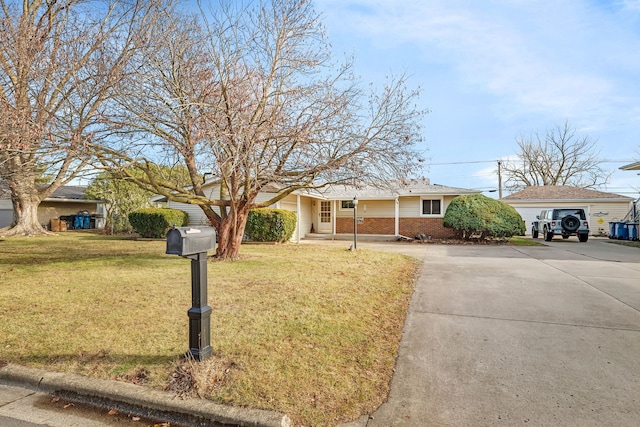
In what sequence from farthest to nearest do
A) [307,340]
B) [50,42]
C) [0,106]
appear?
[50,42], [0,106], [307,340]

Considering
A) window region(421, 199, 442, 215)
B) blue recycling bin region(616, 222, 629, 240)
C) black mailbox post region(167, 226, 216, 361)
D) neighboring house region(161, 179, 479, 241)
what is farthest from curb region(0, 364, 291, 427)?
blue recycling bin region(616, 222, 629, 240)

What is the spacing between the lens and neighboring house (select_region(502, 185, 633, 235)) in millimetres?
23984

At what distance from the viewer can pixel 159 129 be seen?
320 inches

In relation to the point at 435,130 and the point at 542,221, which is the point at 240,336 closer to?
the point at 435,130

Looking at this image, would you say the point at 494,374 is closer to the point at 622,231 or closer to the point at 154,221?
the point at 154,221

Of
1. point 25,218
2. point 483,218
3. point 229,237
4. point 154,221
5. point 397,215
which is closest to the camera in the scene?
point 229,237

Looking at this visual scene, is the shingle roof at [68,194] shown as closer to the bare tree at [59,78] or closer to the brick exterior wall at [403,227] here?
the brick exterior wall at [403,227]

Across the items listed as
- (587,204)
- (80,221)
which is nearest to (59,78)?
(80,221)

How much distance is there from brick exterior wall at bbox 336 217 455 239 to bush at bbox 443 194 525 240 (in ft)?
8.19

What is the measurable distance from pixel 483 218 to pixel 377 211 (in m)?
6.23

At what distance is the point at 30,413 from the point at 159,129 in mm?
6631

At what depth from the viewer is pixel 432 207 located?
67.8 feet

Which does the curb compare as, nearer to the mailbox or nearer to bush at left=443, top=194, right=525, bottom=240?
the mailbox

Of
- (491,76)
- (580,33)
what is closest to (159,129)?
(491,76)
